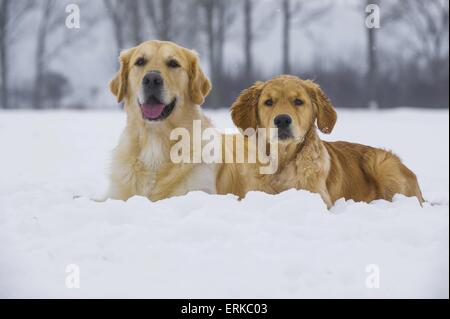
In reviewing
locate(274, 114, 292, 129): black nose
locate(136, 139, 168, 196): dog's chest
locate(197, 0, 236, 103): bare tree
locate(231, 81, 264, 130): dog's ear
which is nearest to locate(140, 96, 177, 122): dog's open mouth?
locate(136, 139, 168, 196): dog's chest

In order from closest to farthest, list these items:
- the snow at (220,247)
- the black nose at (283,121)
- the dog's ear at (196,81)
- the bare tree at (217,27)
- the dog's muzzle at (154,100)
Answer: the snow at (220,247) < the black nose at (283,121) < the dog's muzzle at (154,100) < the dog's ear at (196,81) < the bare tree at (217,27)

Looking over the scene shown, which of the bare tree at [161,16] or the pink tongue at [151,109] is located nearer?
the pink tongue at [151,109]

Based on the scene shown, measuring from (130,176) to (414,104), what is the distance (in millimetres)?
10543

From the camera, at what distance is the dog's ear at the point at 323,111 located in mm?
4492

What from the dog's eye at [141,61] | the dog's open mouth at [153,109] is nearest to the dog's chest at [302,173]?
the dog's open mouth at [153,109]

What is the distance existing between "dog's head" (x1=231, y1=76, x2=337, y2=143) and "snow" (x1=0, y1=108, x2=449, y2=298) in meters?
0.58

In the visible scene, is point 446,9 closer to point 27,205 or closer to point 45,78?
point 45,78

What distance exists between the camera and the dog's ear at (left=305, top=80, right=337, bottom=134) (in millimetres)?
4492

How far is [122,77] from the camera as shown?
4.69 metres

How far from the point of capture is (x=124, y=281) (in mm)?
2820

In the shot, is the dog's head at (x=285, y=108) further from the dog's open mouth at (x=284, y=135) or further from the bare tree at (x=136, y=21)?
the bare tree at (x=136, y=21)

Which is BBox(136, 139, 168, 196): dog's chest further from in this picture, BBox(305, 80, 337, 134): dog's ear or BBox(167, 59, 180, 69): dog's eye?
BBox(305, 80, 337, 134): dog's ear

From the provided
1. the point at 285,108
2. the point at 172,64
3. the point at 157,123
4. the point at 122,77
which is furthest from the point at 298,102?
the point at 122,77

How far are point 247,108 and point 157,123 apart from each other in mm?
772
